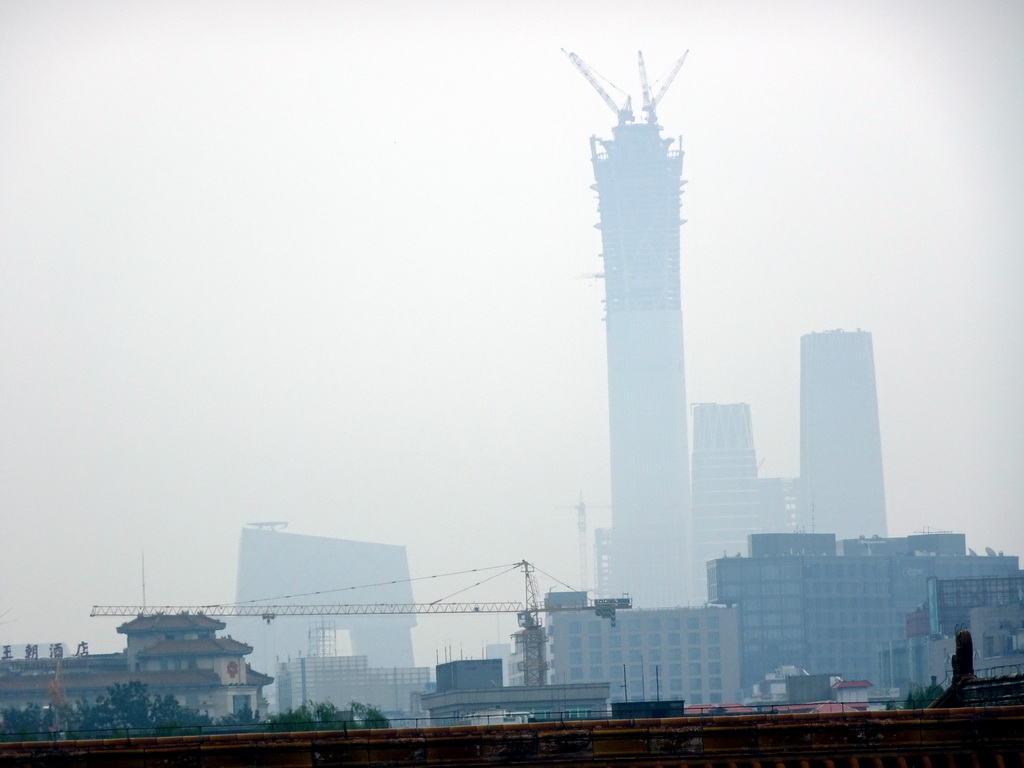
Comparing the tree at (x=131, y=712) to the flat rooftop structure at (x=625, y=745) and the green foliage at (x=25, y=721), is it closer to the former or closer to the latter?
the green foliage at (x=25, y=721)

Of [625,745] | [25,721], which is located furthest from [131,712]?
[625,745]

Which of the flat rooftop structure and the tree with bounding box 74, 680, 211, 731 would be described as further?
the tree with bounding box 74, 680, 211, 731

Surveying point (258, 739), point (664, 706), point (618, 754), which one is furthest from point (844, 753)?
point (664, 706)

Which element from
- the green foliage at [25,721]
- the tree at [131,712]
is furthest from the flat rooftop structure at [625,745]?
the tree at [131,712]

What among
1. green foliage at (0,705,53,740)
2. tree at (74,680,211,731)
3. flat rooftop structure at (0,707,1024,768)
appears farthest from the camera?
tree at (74,680,211,731)

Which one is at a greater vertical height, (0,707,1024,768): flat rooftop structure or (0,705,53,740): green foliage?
(0,707,1024,768): flat rooftop structure

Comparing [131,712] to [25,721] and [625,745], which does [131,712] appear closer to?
[25,721]

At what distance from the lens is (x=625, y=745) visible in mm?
55250

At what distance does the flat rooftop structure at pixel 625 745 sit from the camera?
54.3 m

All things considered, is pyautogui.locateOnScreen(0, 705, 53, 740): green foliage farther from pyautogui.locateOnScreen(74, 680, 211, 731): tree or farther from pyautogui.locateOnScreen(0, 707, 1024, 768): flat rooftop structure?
pyautogui.locateOnScreen(0, 707, 1024, 768): flat rooftop structure

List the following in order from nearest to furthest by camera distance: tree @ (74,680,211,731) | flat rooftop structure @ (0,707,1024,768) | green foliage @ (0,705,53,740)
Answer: flat rooftop structure @ (0,707,1024,768) < green foliage @ (0,705,53,740) < tree @ (74,680,211,731)

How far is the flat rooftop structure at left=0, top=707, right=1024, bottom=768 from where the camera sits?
5428 centimetres

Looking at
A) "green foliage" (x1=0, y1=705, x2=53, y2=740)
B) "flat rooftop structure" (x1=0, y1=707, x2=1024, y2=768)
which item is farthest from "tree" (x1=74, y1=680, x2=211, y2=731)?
"flat rooftop structure" (x1=0, y1=707, x2=1024, y2=768)

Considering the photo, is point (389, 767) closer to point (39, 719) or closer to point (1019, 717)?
point (1019, 717)
